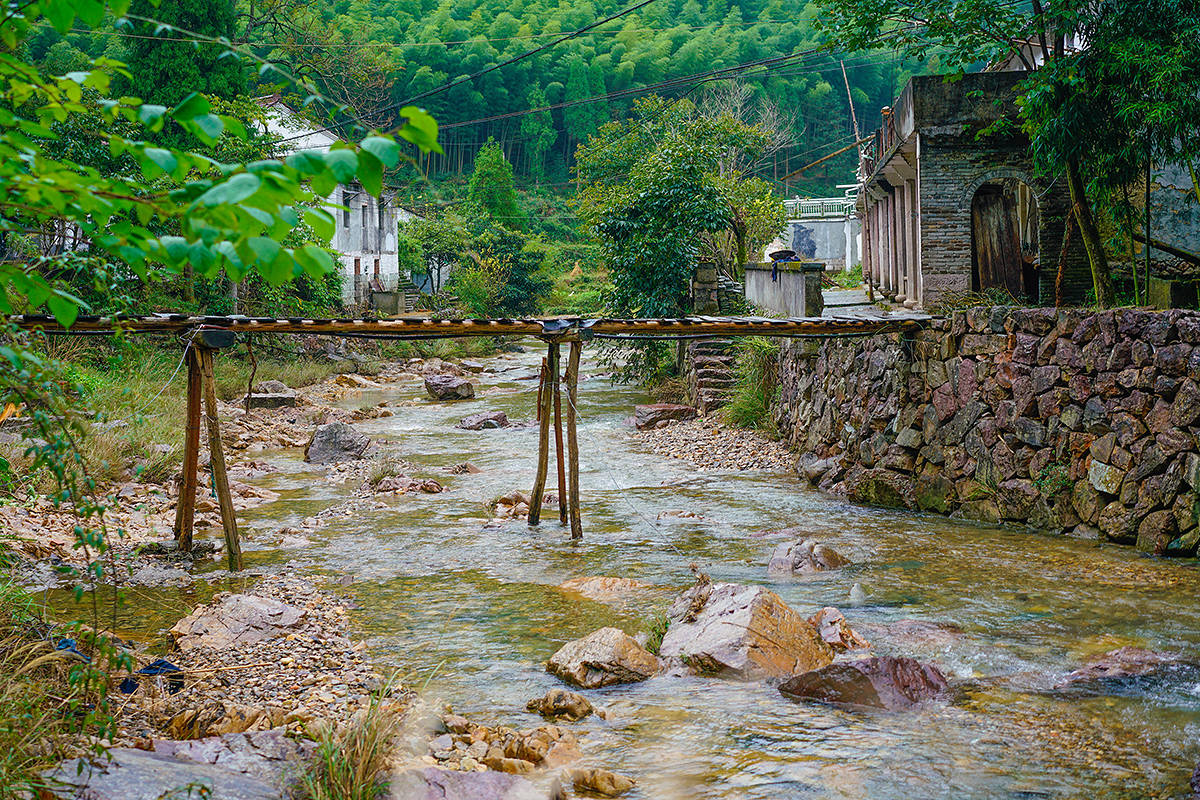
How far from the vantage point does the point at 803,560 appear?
31.6 feet

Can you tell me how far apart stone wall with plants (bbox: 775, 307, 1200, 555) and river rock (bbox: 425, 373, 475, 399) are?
1107 centimetres

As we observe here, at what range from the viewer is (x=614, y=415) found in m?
20.5

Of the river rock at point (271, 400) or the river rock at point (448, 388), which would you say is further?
the river rock at point (448, 388)

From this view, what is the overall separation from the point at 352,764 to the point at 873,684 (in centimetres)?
339

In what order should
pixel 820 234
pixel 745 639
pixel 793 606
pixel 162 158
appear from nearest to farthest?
pixel 162 158 → pixel 745 639 → pixel 793 606 → pixel 820 234

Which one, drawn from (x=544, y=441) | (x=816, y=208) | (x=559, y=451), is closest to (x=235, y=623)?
(x=544, y=441)

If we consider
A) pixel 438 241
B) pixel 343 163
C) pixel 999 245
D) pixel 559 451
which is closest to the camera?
pixel 343 163

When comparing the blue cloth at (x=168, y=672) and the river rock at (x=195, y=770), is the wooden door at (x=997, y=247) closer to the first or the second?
the blue cloth at (x=168, y=672)

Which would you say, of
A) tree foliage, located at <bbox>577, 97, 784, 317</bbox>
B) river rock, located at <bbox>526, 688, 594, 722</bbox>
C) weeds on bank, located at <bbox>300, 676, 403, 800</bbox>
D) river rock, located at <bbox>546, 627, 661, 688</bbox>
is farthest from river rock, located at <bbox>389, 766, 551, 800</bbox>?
tree foliage, located at <bbox>577, 97, 784, 317</bbox>

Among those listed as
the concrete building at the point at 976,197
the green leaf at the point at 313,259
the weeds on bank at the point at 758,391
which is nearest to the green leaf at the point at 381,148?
the green leaf at the point at 313,259

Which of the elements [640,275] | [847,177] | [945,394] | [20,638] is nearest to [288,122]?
[640,275]

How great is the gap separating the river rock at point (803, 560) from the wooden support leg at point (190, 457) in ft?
18.9

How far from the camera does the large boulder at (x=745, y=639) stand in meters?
6.88

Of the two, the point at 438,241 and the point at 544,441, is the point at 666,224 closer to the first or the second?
the point at 544,441
